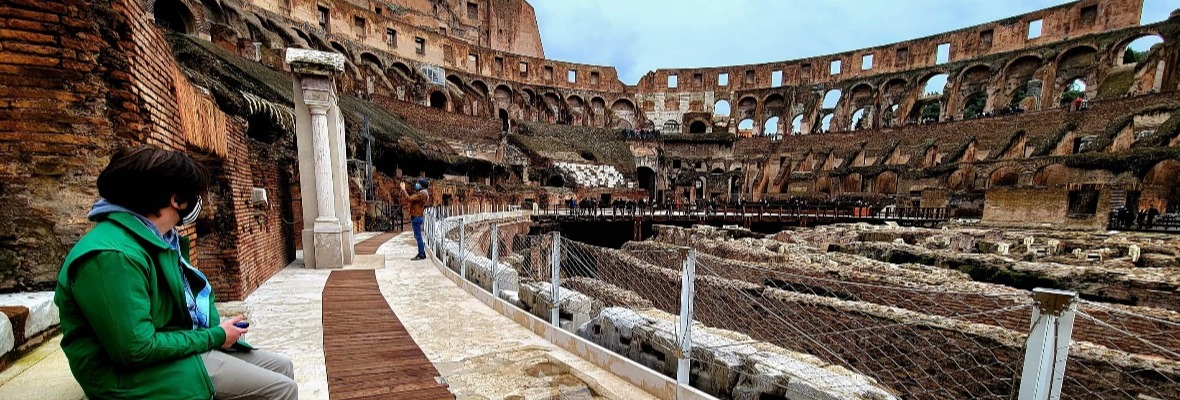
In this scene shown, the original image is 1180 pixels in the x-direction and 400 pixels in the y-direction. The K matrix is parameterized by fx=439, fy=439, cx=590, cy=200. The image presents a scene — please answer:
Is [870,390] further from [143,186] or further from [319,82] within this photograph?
[319,82]

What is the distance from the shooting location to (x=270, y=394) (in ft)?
6.10

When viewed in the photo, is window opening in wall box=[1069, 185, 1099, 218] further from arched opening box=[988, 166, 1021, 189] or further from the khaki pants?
the khaki pants

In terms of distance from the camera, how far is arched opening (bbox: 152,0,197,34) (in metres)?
24.1

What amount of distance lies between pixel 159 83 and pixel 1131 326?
34.3 ft

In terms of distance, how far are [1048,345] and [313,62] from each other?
811cm

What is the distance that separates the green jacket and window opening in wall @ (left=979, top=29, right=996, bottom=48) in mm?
54810

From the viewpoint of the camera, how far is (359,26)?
40.1 meters

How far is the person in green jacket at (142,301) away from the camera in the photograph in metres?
1.36

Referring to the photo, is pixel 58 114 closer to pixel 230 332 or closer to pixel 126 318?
pixel 230 332

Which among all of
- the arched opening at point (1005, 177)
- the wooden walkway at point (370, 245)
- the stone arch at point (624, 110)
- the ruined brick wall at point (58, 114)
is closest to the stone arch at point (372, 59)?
the stone arch at point (624, 110)

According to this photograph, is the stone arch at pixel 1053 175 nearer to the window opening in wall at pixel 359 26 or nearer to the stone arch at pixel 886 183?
the stone arch at pixel 886 183

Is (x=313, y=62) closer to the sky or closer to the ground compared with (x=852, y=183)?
closer to the sky

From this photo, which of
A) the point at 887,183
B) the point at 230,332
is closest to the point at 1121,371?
the point at 230,332

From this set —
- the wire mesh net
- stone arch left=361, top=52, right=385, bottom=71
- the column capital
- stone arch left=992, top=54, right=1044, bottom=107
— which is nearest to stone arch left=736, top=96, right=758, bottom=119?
stone arch left=992, top=54, right=1044, bottom=107
